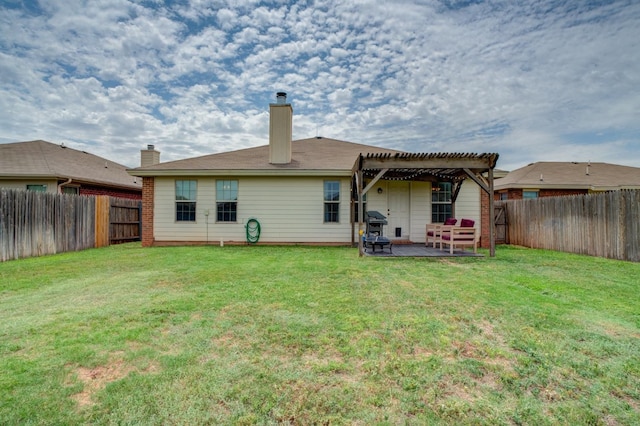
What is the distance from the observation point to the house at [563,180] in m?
16.3

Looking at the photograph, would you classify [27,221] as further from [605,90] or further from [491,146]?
[605,90]

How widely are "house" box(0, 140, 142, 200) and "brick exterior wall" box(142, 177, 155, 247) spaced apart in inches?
173

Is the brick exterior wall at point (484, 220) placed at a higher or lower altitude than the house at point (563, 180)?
lower

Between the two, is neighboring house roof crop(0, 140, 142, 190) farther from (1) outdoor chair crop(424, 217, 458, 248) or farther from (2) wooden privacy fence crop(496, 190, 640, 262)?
(2) wooden privacy fence crop(496, 190, 640, 262)

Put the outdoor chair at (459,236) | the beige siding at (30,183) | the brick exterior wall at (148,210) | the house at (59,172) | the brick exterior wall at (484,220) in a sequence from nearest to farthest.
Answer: the outdoor chair at (459,236) → the brick exterior wall at (484,220) → the brick exterior wall at (148,210) → the house at (59,172) → the beige siding at (30,183)

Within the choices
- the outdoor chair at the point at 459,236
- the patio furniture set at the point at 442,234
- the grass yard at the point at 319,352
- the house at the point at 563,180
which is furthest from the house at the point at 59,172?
the house at the point at 563,180

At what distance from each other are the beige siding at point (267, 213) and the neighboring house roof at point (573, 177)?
1123 cm

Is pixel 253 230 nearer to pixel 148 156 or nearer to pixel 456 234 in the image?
pixel 456 234

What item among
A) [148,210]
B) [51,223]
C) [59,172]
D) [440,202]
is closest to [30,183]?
[59,172]

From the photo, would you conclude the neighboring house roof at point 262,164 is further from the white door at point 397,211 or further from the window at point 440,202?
the window at point 440,202

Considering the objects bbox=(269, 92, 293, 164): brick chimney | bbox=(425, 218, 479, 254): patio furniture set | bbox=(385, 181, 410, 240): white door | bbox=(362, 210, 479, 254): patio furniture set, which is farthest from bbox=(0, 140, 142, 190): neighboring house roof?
bbox=(425, 218, 479, 254): patio furniture set

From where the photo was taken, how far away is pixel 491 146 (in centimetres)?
1733

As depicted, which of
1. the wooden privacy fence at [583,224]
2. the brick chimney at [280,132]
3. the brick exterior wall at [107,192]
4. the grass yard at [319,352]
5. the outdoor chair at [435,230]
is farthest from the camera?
the brick exterior wall at [107,192]

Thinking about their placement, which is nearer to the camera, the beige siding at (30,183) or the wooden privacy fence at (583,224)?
the wooden privacy fence at (583,224)
